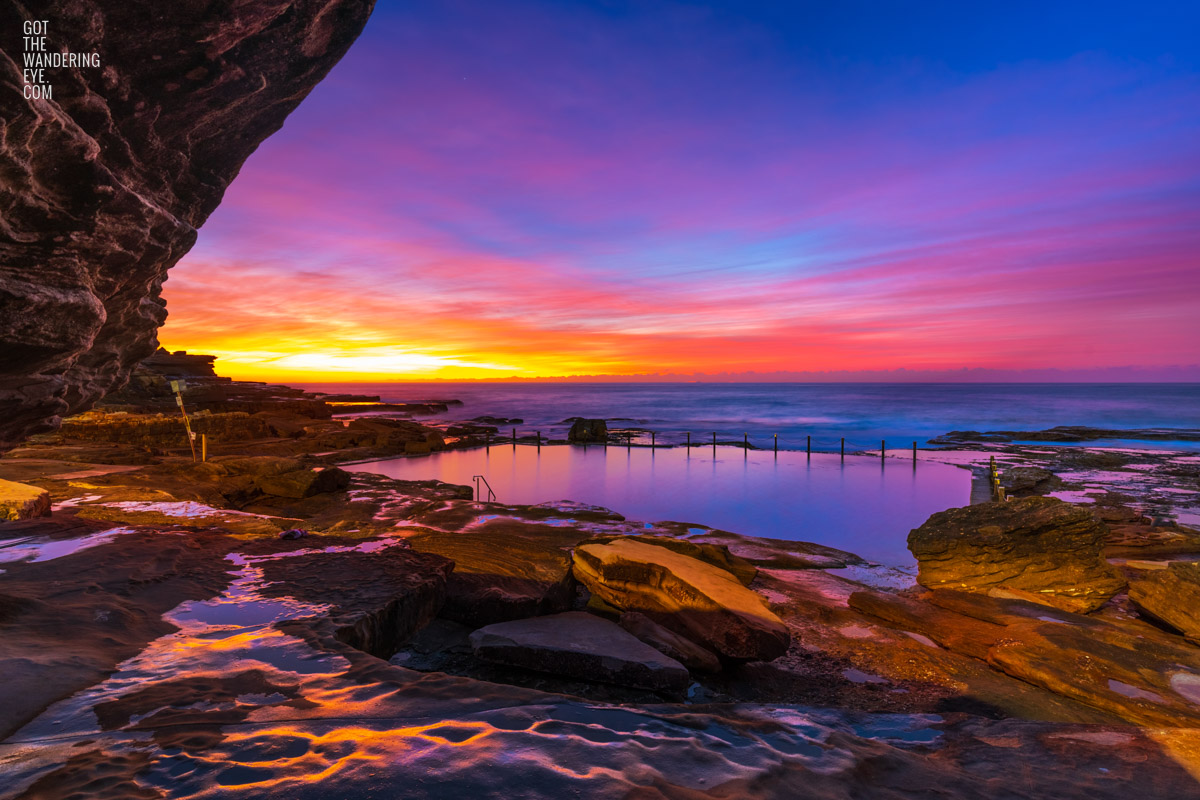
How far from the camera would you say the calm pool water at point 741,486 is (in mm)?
16016

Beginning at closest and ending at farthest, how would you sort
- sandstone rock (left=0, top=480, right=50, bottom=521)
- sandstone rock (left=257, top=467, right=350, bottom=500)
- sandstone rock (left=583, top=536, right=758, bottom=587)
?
sandstone rock (left=0, top=480, right=50, bottom=521) → sandstone rock (left=583, top=536, right=758, bottom=587) → sandstone rock (left=257, top=467, right=350, bottom=500)

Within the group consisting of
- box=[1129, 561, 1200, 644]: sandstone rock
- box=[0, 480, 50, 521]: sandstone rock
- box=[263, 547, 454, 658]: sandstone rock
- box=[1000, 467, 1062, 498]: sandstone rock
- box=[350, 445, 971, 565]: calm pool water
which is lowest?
box=[350, 445, 971, 565]: calm pool water

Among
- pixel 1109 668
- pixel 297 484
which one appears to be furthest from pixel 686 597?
pixel 297 484

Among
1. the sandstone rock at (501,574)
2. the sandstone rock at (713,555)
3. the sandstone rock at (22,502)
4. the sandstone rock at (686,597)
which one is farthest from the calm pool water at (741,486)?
the sandstone rock at (22,502)

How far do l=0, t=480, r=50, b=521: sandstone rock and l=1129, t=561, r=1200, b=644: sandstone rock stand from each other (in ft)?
53.8

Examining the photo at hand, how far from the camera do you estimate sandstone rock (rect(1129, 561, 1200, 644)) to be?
7.34 meters

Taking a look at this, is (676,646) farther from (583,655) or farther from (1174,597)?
(1174,597)

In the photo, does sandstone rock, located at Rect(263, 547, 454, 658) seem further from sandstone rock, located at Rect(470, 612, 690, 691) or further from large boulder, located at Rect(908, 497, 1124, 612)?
large boulder, located at Rect(908, 497, 1124, 612)

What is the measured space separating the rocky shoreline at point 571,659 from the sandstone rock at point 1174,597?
30mm

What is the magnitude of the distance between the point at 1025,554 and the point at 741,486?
1306cm

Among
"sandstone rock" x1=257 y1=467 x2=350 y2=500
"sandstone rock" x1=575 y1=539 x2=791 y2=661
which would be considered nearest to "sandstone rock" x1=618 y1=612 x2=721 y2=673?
"sandstone rock" x1=575 y1=539 x2=791 y2=661

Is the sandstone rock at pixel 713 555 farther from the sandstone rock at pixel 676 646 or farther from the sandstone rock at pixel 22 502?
the sandstone rock at pixel 22 502

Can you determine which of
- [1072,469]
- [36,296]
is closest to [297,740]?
[36,296]

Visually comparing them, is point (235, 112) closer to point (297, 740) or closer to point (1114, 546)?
point (297, 740)
